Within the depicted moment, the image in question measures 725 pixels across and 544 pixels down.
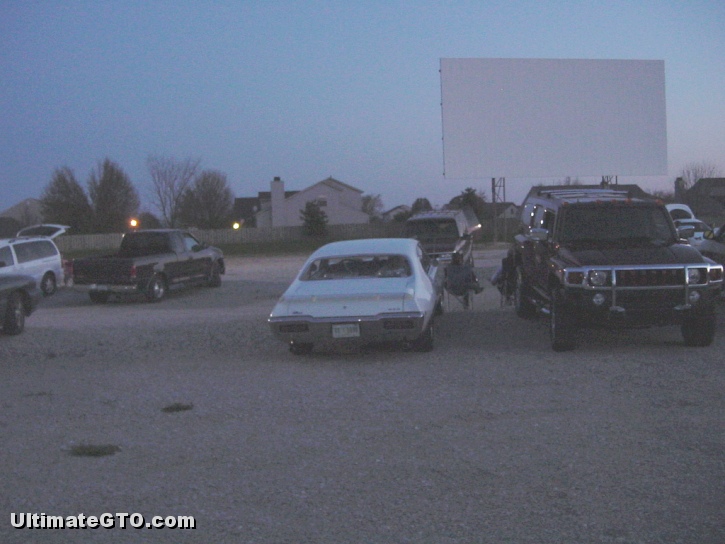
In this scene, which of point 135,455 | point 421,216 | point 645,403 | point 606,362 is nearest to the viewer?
point 135,455

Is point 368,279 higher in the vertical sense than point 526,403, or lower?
higher

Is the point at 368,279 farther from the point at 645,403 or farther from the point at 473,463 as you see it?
the point at 473,463

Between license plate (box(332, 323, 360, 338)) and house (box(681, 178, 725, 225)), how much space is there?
45.4 m

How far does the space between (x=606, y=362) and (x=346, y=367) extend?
2.99 m

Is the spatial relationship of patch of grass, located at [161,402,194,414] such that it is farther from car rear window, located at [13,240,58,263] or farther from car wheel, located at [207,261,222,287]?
car rear window, located at [13,240,58,263]

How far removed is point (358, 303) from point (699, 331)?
4170 mm

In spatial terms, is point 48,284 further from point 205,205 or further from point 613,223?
point 205,205

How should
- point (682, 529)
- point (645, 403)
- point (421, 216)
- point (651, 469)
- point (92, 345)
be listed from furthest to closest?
1. point (421, 216)
2. point (92, 345)
3. point (645, 403)
4. point (651, 469)
5. point (682, 529)

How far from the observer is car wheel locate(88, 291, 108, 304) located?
62.3 ft

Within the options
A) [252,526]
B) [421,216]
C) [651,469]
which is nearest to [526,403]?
[651,469]

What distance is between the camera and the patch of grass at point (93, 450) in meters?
6.42

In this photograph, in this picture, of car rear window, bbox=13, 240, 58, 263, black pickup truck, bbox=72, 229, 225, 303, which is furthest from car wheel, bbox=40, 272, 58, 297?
black pickup truck, bbox=72, 229, 225, 303

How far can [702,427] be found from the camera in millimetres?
6754

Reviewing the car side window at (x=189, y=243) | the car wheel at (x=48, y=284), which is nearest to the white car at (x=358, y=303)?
the car side window at (x=189, y=243)
